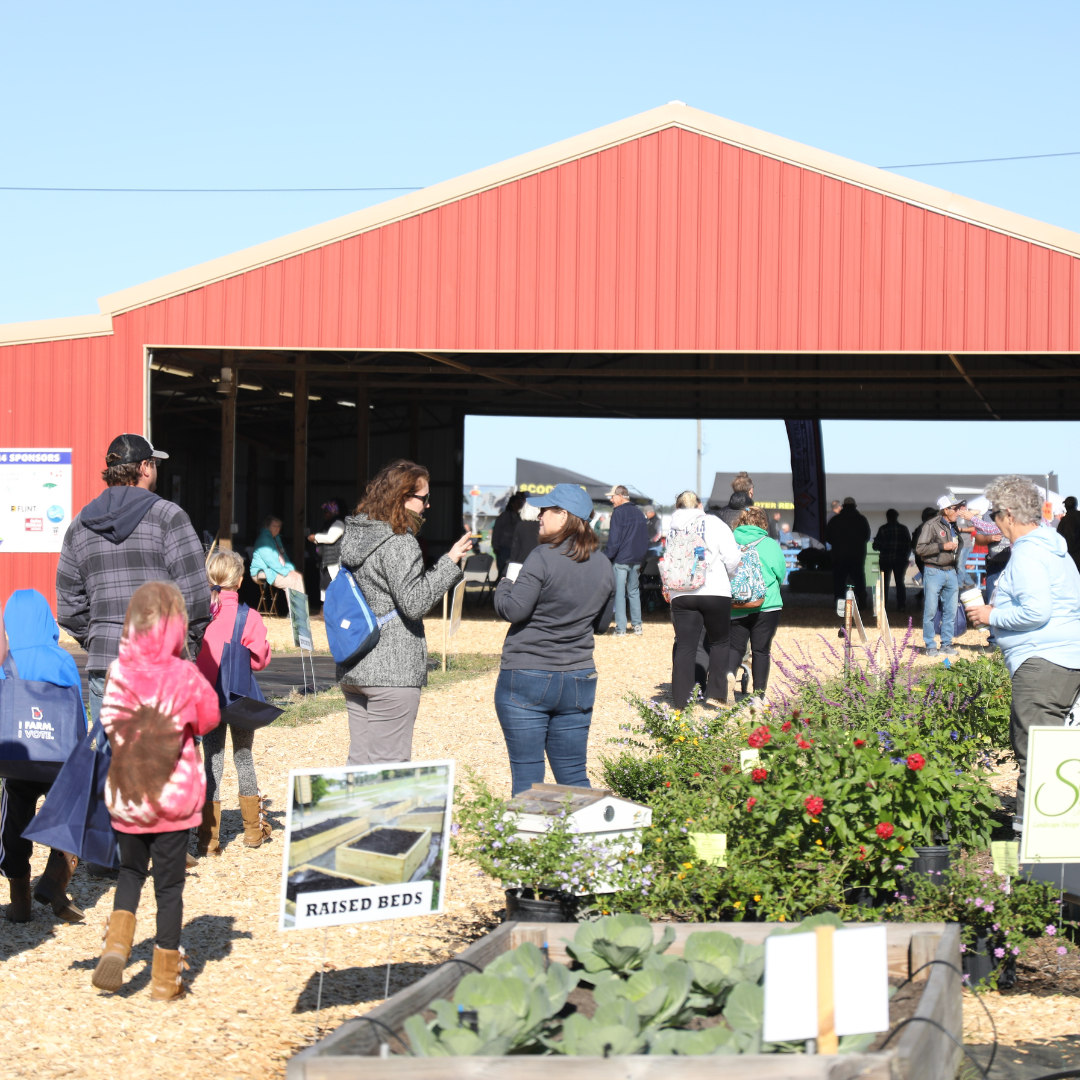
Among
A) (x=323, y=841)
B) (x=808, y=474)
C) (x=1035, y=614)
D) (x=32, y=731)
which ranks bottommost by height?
(x=323, y=841)

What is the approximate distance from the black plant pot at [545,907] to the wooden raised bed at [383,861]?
1.57ft

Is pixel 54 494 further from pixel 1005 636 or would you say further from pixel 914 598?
pixel 914 598

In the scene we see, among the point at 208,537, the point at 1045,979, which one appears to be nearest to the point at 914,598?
the point at 208,537

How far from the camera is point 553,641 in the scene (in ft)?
15.8

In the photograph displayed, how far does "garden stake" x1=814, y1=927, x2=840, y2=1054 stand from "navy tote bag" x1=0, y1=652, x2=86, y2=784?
3033 millimetres

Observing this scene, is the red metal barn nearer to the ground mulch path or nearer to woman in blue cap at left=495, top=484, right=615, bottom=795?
the ground mulch path

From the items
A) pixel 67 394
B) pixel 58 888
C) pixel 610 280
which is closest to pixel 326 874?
pixel 58 888

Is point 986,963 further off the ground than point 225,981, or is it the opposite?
point 986,963

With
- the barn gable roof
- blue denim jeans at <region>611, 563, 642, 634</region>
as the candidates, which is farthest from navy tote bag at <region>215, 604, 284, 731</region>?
blue denim jeans at <region>611, 563, 642, 634</region>

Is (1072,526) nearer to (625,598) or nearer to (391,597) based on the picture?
(625,598)

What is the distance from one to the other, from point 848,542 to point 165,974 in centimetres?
1592

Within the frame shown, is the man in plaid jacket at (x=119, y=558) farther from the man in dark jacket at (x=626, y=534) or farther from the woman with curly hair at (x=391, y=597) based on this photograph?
the man in dark jacket at (x=626, y=534)

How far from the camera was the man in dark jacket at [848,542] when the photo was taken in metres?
18.4

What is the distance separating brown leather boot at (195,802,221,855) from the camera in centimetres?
558
